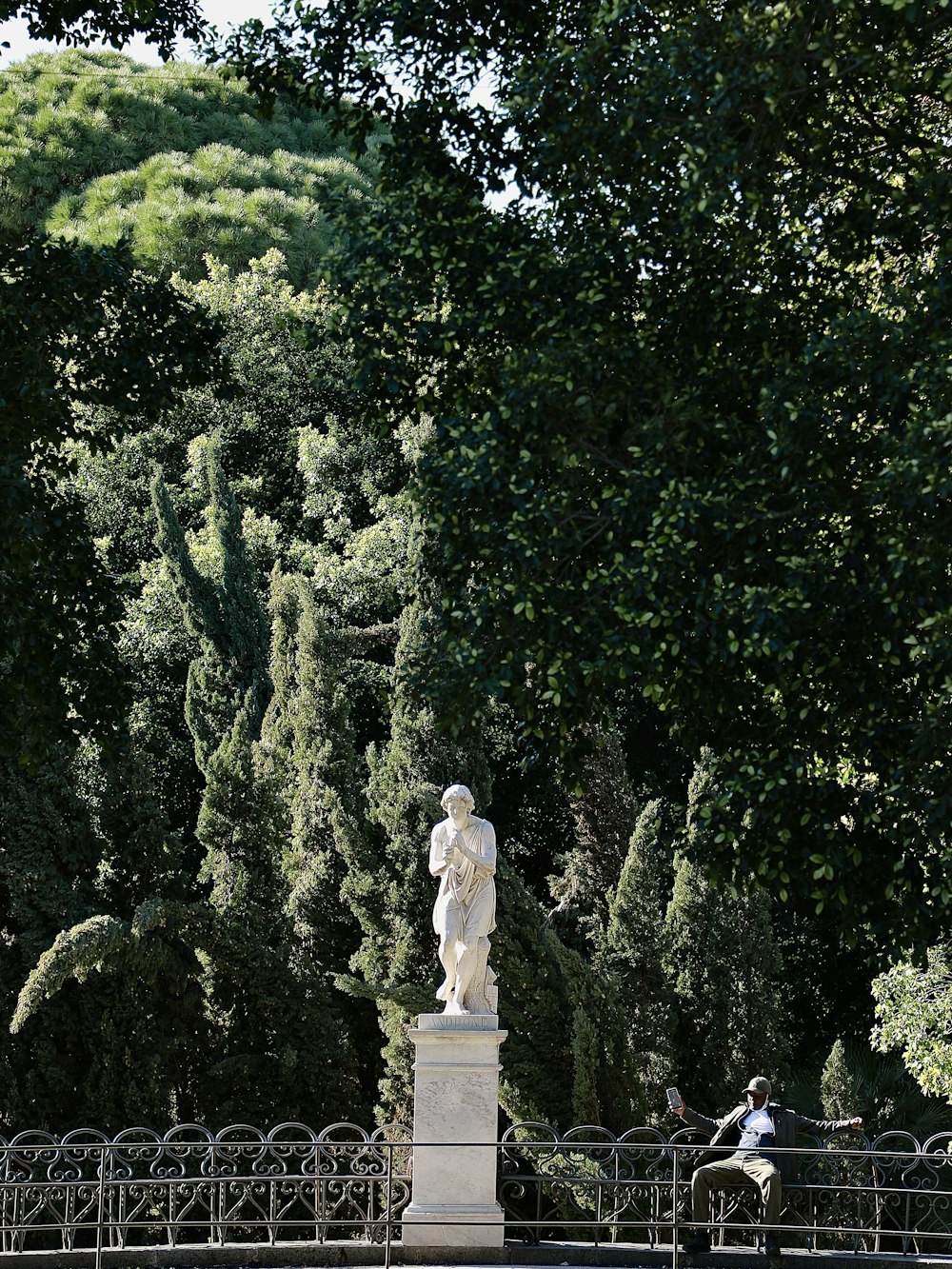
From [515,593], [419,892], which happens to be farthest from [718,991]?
[515,593]

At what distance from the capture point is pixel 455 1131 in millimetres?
11609

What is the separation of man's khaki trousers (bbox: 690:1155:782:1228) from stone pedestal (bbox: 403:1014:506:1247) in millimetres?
1345

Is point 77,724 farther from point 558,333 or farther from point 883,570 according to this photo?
point 883,570

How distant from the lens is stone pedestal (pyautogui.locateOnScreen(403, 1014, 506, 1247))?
11453 mm

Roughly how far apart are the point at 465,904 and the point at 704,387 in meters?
4.68

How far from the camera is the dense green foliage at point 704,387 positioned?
25.7 ft

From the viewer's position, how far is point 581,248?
8805 millimetres

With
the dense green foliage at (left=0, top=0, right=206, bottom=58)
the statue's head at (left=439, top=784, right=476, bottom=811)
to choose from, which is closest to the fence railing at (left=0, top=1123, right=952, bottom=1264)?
the statue's head at (left=439, top=784, right=476, bottom=811)

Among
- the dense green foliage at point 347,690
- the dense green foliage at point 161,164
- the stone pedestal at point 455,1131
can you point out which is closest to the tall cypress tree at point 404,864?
the dense green foliage at point 347,690

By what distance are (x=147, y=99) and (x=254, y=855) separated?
25.3 meters

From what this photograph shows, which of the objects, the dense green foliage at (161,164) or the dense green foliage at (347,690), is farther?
the dense green foliage at (161,164)

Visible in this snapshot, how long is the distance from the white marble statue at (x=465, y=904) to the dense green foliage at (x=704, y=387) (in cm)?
287

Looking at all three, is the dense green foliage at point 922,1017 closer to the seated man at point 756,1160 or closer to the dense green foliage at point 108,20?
the seated man at point 756,1160

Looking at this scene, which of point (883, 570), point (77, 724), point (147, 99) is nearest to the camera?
point (883, 570)
